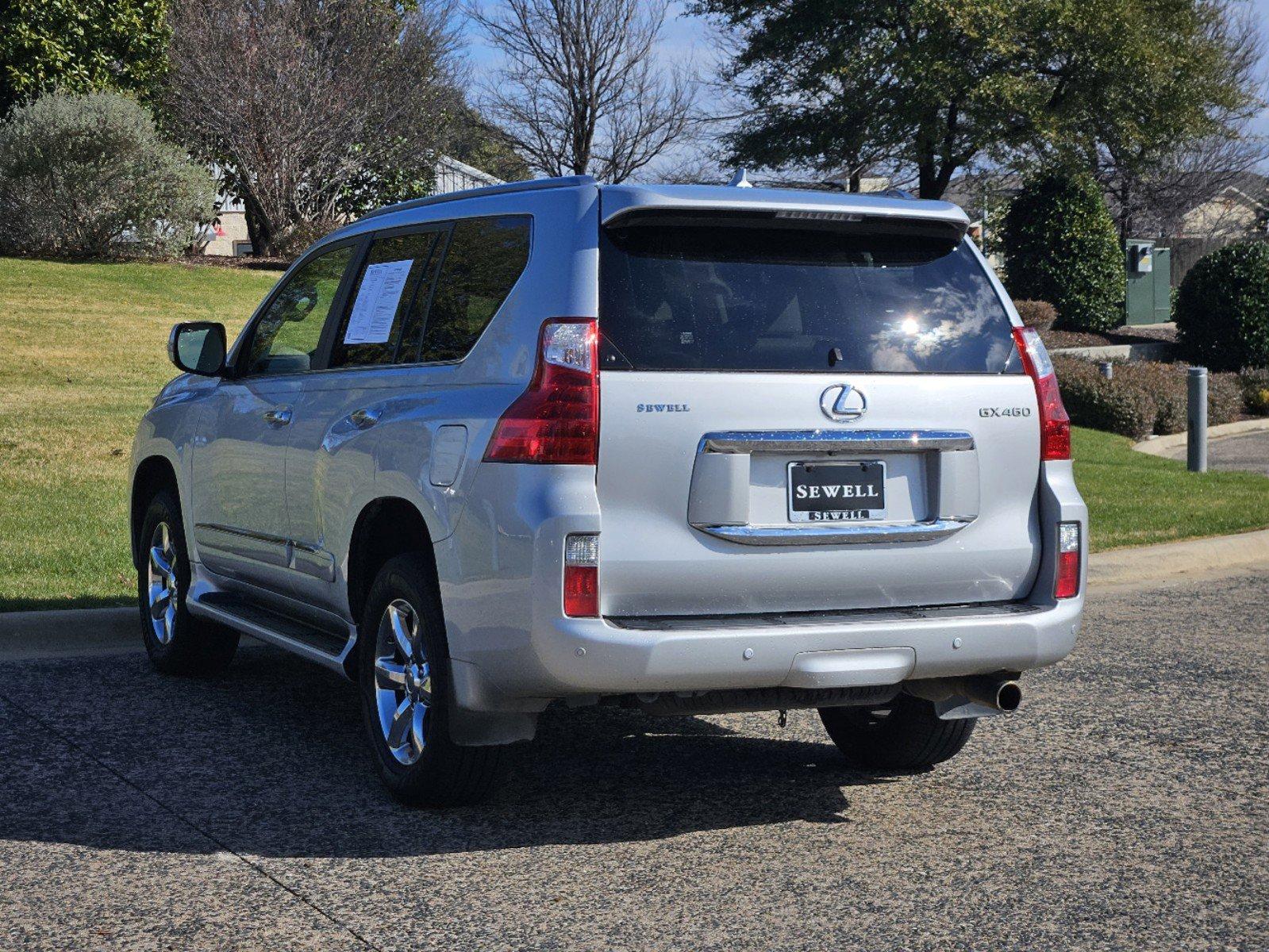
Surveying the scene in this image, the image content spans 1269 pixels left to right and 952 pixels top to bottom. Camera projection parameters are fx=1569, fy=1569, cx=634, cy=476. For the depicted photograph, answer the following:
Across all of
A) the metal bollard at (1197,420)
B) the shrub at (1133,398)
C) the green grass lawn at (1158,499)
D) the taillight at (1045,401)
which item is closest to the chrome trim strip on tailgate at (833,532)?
the taillight at (1045,401)

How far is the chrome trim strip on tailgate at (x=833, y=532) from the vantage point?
454cm

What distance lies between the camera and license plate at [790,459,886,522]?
4.65 m

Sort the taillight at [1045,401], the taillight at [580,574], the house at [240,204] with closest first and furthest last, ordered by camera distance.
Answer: the taillight at [580,574] < the taillight at [1045,401] < the house at [240,204]

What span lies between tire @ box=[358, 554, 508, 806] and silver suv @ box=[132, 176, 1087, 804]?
0.01 meters

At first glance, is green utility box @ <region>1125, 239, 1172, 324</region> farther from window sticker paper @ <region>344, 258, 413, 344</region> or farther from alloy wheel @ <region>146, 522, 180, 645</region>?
window sticker paper @ <region>344, 258, 413, 344</region>

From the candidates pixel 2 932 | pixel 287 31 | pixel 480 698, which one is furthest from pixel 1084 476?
pixel 287 31

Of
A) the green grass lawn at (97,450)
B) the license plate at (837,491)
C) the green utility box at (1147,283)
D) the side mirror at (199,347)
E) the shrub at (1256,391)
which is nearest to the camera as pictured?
the license plate at (837,491)

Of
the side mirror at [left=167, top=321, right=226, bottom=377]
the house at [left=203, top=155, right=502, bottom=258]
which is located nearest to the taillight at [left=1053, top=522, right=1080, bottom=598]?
the side mirror at [left=167, top=321, right=226, bottom=377]

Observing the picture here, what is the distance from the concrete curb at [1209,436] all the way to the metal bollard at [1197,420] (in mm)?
2668

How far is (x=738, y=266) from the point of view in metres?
4.83

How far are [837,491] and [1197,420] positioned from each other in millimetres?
12305

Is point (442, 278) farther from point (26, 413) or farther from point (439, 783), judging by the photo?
point (26, 413)

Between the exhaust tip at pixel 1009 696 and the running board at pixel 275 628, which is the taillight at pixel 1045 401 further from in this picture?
the running board at pixel 275 628

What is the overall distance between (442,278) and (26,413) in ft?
36.5
